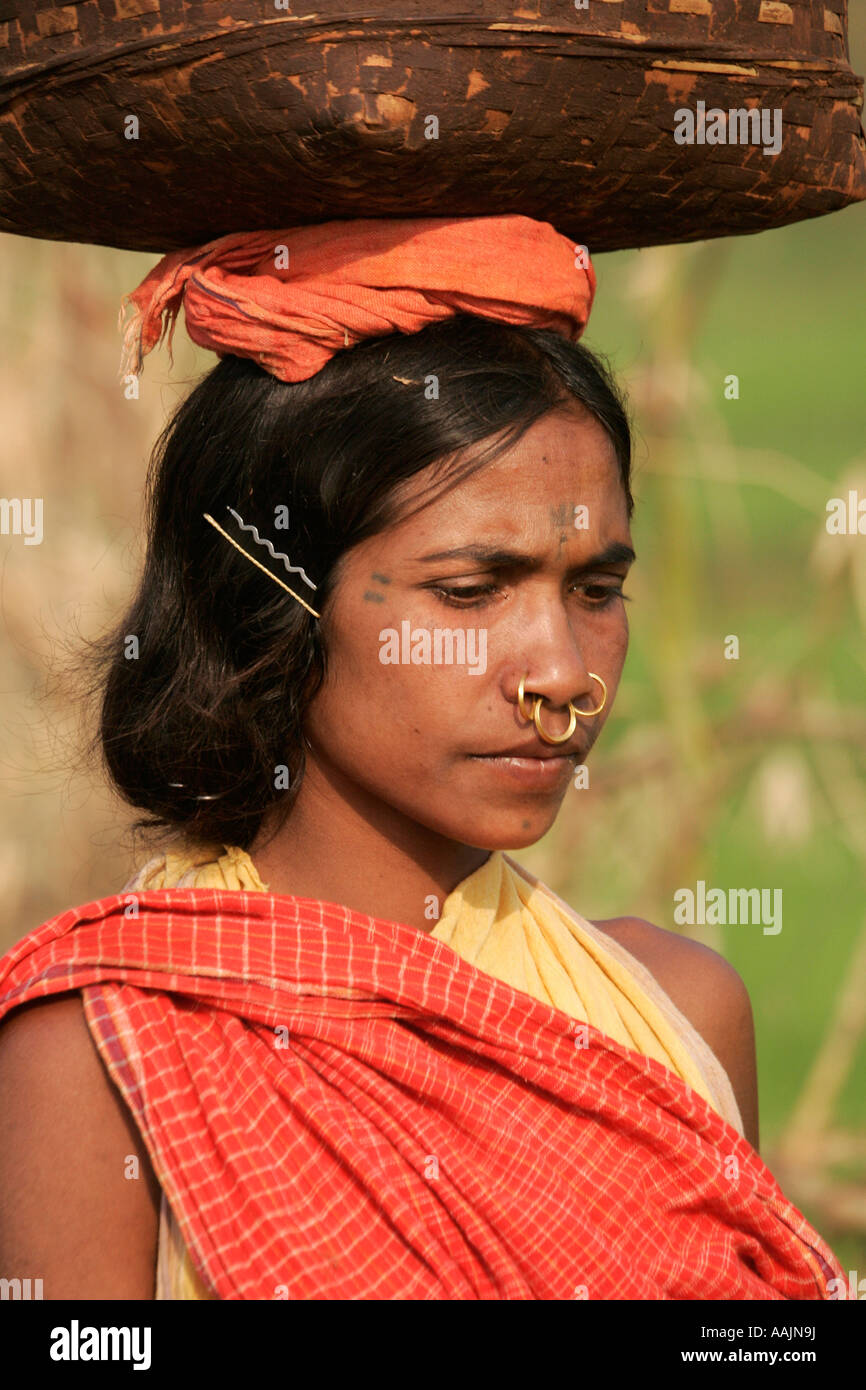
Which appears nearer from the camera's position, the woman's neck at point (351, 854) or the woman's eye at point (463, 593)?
the woman's eye at point (463, 593)

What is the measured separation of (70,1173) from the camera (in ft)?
6.66

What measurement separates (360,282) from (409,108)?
346 millimetres

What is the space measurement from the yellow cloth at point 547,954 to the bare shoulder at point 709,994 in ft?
0.29

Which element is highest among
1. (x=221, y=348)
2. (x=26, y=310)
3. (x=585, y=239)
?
(x=26, y=310)

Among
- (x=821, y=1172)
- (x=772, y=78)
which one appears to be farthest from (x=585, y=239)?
(x=821, y=1172)

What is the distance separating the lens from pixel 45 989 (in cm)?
210

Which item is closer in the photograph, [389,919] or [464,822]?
[464,822]

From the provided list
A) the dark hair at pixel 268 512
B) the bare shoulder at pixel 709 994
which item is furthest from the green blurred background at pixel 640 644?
the bare shoulder at pixel 709 994

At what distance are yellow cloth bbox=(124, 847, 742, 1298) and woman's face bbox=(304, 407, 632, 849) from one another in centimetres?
23

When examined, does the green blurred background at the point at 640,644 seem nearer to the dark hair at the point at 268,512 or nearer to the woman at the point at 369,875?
the dark hair at the point at 268,512

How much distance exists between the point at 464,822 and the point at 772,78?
108 cm

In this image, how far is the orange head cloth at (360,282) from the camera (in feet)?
7.15

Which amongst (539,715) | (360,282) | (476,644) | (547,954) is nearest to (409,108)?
(360,282)

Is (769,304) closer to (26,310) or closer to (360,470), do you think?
(26,310)
